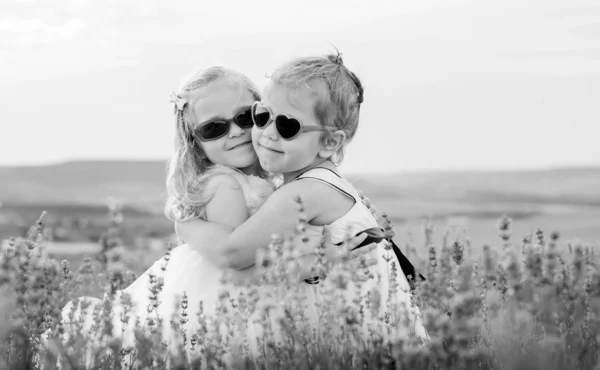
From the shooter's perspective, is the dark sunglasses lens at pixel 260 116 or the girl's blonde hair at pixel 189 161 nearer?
the dark sunglasses lens at pixel 260 116

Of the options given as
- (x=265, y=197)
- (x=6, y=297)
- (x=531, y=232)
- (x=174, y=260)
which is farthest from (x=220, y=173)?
(x=531, y=232)

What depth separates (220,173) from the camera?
4305mm

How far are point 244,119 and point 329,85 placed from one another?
65 cm

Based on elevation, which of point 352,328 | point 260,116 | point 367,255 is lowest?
point 352,328

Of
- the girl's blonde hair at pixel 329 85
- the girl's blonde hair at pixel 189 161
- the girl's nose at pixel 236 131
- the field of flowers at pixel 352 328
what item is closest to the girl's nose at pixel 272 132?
the girl's blonde hair at pixel 329 85

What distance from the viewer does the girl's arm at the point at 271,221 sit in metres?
3.74

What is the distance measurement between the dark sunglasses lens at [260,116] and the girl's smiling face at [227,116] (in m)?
0.27

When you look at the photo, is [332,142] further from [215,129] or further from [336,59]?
[215,129]

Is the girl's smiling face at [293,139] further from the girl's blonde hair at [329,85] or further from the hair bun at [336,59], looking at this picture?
A: the hair bun at [336,59]

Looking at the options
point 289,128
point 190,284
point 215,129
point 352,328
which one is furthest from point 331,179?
point 352,328

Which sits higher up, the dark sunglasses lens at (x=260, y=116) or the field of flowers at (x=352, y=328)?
the dark sunglasses lens at (x=260, y=116)

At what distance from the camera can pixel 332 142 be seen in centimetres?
410

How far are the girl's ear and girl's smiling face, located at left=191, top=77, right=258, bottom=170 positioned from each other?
56 cm

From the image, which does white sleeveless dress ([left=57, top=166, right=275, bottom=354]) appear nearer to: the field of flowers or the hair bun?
the field of flowers
